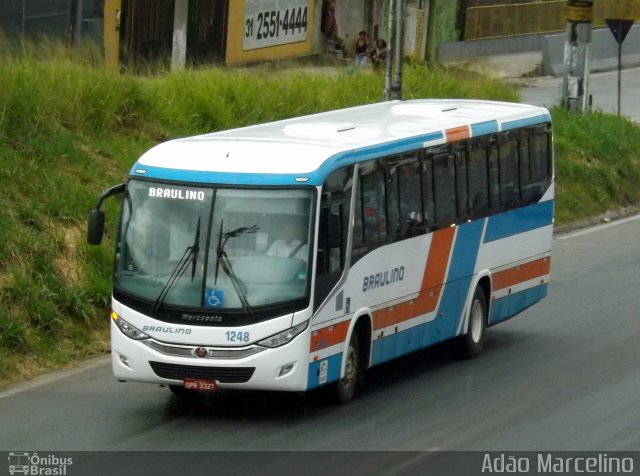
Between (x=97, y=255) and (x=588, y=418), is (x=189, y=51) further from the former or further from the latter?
(x=588, y=418)

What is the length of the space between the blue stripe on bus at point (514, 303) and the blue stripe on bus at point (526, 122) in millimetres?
1902

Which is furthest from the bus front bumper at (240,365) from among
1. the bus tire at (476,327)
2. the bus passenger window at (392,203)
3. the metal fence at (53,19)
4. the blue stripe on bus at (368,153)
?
the metal fence at (53,19)

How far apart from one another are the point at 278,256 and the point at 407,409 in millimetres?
1942

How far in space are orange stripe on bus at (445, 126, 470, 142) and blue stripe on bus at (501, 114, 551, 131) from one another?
1025 mm

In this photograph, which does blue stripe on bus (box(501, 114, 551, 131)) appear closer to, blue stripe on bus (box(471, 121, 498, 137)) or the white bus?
blue stripe on bus (box(471, 121, 498, 137))

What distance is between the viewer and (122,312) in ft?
43.4

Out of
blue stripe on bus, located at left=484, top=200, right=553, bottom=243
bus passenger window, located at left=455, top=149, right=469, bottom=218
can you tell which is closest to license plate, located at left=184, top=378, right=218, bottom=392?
bus passenger window, located at left=455, top=149, right=469, bottom=218

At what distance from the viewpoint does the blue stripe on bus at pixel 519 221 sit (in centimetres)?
1678

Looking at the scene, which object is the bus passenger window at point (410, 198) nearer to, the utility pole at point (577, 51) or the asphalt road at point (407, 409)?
the asphalt road at point (407, 409)

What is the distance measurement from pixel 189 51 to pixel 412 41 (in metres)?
12.3

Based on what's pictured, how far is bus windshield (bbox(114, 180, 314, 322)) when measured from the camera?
1287 centimetres

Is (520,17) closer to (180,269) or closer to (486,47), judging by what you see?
(486,47)

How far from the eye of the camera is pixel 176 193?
13.2 meters

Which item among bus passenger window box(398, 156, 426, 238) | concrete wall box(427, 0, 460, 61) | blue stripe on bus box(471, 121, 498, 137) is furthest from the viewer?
concrete wall box(427, 0, 460, 61)
